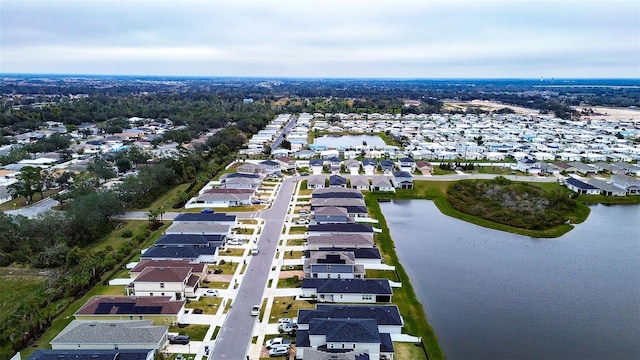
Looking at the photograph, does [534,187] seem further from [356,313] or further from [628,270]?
[356,313]

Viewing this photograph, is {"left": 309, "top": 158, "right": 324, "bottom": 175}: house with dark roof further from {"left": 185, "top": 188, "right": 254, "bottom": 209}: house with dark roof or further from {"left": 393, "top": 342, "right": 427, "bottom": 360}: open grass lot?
{"left": 393, "top": 342, "right": 427, "bottom": 360}: open grass lot

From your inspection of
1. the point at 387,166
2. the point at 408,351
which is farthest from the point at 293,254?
the point at 387,166

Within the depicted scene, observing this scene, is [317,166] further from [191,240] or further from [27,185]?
[27,185]

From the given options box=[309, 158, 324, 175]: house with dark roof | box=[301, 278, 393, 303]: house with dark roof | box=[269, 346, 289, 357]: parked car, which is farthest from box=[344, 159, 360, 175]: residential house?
box=[269, 346, 289, 357]: parked car

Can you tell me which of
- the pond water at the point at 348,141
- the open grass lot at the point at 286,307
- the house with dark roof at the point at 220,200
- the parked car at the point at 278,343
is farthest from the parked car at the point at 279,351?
the pond water at the point at 348,141

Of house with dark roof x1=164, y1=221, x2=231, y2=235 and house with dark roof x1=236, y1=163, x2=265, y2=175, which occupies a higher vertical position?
house with dark roof x1=236, y1=163, x2=265, y2=175

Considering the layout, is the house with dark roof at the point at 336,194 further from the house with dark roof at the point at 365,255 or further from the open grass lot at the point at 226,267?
the open grass lot at the point at 226,267
